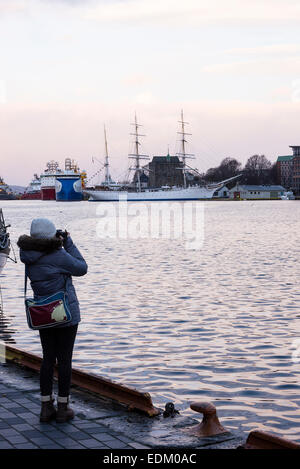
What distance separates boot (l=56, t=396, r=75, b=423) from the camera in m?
6.58

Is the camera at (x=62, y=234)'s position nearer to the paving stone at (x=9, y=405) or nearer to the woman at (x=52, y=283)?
the woman at (x=52, y=283)

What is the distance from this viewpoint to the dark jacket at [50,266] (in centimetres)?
657

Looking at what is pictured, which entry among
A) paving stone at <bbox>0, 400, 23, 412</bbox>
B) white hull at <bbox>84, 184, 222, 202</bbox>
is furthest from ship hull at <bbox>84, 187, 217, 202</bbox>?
paving stone at <bbox>0, 400, 23, 412</bbox>

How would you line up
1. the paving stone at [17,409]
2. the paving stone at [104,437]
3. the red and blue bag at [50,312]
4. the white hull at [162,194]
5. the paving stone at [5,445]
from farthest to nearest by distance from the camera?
the white hull at [162,194] < the paving stone at [17,409] < the red and blue bag at [50,312] < the paving stone at [104,437] < the paving stone at [5,445]

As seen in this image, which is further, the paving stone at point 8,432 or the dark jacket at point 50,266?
the dark jacket at point 50,266

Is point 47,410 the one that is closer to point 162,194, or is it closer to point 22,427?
point 22,427

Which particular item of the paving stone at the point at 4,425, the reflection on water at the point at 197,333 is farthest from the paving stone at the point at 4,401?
the reflection on water at the point at 197,333

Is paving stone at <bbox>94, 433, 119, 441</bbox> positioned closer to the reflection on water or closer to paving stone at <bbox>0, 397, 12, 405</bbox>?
paving stone at <bbox>0, 397, 12, 405</bbox>

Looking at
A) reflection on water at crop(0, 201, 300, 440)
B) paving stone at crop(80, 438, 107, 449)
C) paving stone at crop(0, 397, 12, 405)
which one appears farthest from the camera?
reflection on water at crop(0, 201, 300, 440)

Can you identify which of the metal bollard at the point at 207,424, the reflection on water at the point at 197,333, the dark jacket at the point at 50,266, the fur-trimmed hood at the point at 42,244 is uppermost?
the fur-trimmed hood at the point at 42,244

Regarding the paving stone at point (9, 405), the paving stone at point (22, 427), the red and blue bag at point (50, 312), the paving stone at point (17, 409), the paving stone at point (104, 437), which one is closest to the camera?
the paving stone at point (104, 437)

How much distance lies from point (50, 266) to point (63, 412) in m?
1.41

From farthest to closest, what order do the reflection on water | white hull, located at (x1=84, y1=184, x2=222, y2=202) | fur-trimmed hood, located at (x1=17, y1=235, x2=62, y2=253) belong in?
white hull, located at (x1=84, y1=184, x2=222, y2=202) → the reflection on water → fur-trimmed hood, located at (x1=17, y1=235, x2=62, y2=253)

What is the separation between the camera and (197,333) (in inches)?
525
